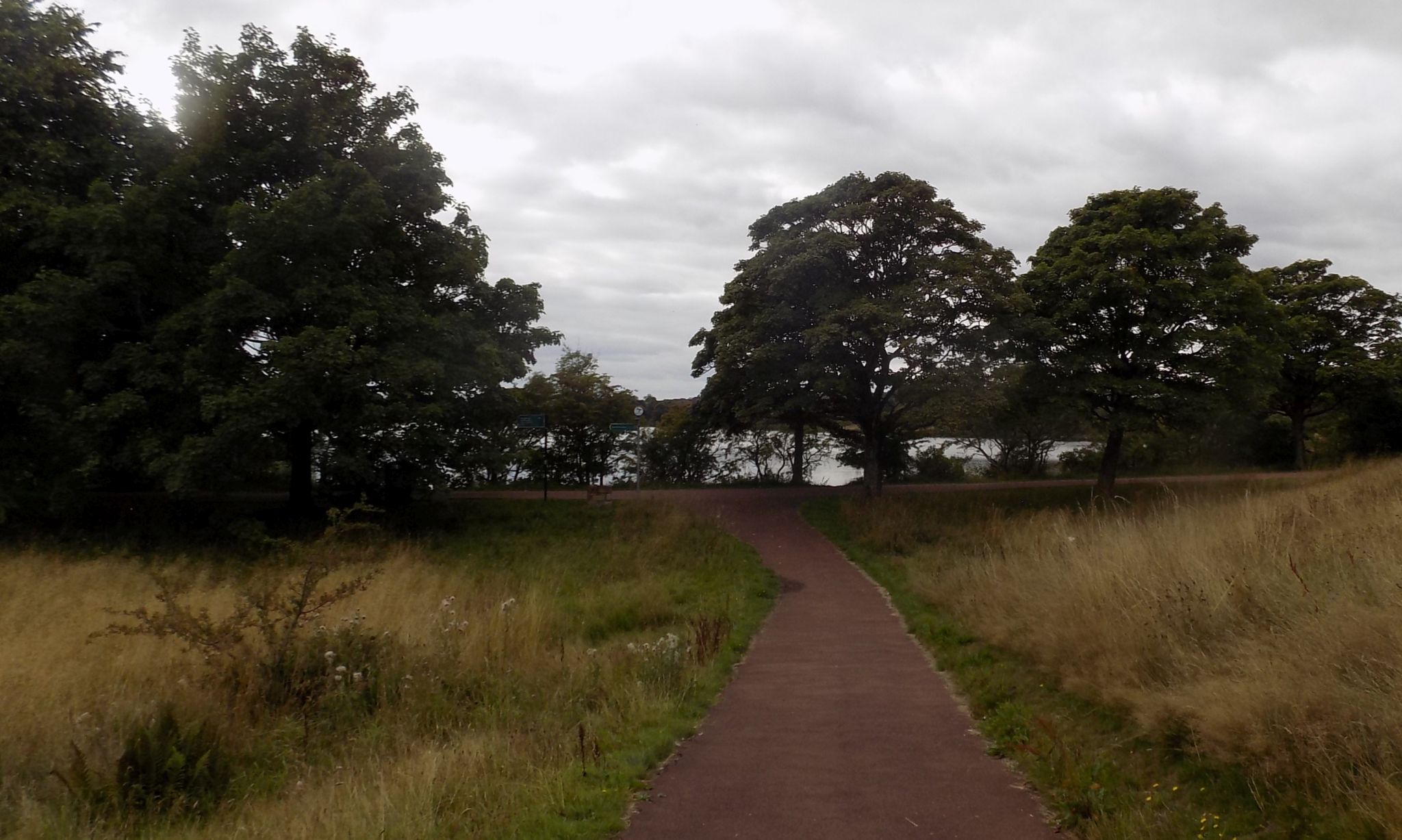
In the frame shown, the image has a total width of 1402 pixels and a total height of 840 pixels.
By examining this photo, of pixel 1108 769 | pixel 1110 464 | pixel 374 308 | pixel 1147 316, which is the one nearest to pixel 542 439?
pixel 374 308

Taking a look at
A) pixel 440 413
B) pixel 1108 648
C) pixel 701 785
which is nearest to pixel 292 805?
pixel 701 785

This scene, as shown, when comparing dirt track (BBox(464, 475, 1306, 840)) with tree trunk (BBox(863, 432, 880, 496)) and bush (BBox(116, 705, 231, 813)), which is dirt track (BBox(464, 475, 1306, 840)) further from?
tree trunk (BBox(863, 432, 880, 496))

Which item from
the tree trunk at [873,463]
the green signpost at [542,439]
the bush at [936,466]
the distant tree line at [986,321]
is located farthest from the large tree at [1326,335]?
the green signpost at [542,439]

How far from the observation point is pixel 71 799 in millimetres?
6227

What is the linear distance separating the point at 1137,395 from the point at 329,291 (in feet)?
62.8

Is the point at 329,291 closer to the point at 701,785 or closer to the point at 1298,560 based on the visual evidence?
the point at 701,785

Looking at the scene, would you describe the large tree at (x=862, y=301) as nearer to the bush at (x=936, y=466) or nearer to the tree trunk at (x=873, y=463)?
the tree trunk at (x=873, y=463)

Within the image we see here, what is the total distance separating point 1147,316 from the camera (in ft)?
81.5

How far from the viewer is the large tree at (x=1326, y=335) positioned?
31.6 meters

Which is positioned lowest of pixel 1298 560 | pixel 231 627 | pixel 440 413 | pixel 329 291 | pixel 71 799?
pixel 71 799

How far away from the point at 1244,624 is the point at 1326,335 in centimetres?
3169

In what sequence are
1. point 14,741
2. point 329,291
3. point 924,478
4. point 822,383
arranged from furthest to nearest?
1. point 924,478
2. point 822,383
3. point 329,291
4. point 14,741

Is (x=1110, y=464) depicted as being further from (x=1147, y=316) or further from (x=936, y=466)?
(x=936, y=466)

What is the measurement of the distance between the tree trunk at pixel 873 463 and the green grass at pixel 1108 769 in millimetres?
15689
